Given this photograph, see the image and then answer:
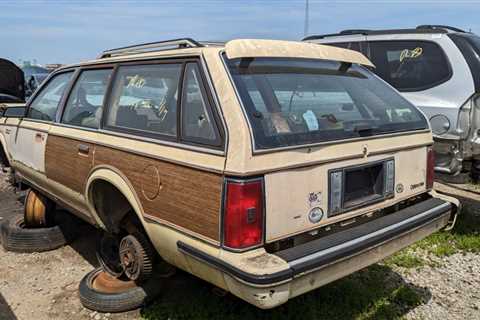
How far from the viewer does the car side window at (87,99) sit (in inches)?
132

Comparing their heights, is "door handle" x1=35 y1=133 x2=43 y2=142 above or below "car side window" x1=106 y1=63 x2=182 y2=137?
below

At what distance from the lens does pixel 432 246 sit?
434 cm

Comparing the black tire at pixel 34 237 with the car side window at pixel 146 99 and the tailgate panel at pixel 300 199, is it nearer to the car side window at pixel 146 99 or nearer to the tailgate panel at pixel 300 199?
the car side window at pixel 146 99

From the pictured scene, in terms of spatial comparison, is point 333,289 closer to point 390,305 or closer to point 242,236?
point 390,305

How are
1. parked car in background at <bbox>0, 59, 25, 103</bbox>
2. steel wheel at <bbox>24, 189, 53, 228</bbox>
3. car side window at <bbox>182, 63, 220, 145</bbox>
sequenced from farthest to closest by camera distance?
parked car in background at <bbox>0, 59, 25, 103</bbox>
steel wheel at <bbox>24, 189, 53, 228</bbox>
car side window at <bbox>182, 63, 220, 145</bbox>

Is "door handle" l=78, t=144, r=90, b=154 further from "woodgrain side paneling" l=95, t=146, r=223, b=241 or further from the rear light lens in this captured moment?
the rear light lens

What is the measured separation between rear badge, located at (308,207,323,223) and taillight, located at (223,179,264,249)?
33cm

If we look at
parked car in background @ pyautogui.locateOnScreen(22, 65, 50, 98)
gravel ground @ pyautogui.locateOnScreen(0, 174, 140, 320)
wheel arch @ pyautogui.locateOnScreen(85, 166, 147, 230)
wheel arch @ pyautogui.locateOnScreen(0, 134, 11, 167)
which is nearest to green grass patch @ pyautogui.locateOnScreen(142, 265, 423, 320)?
gravel ground @ pyautogui.locateOnScreen(0, 174, 140, 320)

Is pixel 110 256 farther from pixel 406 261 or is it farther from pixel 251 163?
pixel 406 261

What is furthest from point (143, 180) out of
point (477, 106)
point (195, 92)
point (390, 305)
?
point (477, 106)

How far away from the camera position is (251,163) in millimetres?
2162

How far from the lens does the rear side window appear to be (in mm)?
4840

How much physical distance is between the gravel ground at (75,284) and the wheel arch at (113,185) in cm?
70

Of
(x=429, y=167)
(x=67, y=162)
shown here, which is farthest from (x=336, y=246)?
(x=67, y=162)
